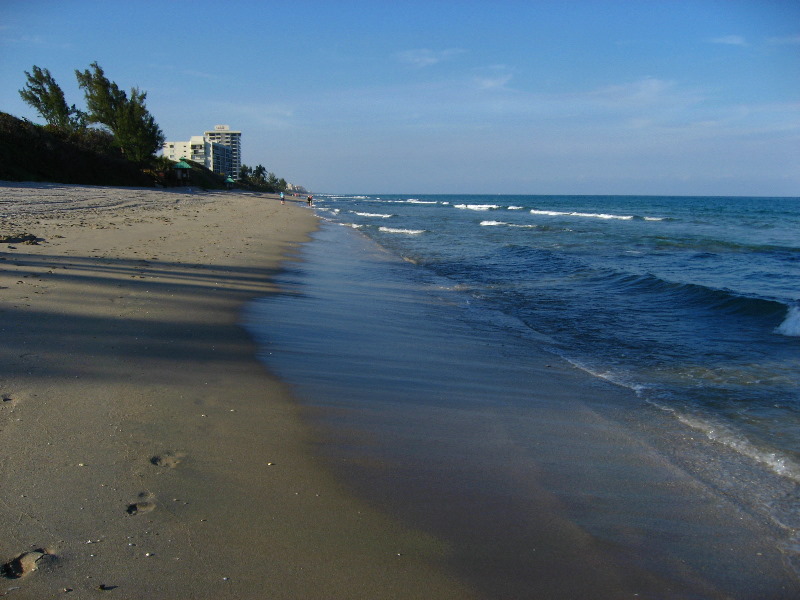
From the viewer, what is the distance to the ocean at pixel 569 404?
9.11 feet

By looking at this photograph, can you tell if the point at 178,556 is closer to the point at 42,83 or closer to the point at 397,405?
the point at 397,405

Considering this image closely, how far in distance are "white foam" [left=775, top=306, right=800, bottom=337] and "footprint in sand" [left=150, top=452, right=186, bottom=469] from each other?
8375 mm

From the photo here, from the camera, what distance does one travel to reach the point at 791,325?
316 inches

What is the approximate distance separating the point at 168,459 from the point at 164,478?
22 cm

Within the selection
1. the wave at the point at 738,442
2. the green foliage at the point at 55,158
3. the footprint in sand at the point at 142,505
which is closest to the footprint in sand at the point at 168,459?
the footprint in sand at the point at 142,505

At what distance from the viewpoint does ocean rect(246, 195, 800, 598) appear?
2775 millimetres

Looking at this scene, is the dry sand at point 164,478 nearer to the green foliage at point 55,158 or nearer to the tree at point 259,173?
the green foliage at point 55,158

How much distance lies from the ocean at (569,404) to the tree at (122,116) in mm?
42894

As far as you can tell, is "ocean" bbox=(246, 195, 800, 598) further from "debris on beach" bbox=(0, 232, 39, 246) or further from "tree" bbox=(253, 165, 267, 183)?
"tree" bbox=(253, 165, 267, 183)

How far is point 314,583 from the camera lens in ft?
6.99

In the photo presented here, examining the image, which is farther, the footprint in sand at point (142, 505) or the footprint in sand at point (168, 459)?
the footprint in sand at point (168, 459)

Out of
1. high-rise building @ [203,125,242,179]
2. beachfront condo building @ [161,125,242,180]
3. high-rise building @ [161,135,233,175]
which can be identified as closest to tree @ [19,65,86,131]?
beachfront condo building @ [161,125,242,180]

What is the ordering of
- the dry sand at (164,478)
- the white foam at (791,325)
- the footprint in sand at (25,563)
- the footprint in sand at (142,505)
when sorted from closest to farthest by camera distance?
the footprint in sand at (25,563) → the dry sand at (164,478) → the footprint in sand at (142,505) → the white foam at (791,325)

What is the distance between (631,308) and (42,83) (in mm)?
53951
